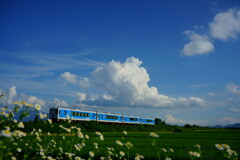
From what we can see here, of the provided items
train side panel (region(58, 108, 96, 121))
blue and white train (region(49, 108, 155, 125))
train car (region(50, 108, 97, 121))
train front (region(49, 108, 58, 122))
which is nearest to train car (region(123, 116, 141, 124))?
blue and white train (region(49, 108, 155, 125))

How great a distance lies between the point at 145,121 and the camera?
169ft

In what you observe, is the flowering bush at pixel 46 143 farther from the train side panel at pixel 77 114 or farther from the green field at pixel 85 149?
the train side panel at pixel 77 114

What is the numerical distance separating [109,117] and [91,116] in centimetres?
557

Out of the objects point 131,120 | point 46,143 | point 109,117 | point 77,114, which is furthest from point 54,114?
point 46,143

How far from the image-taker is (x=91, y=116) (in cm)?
3456

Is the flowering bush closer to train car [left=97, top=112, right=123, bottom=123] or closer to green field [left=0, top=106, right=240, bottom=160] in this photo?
green field [left=0, top=106, right=240, bottom=160]

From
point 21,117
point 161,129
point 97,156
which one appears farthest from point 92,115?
point 21,117

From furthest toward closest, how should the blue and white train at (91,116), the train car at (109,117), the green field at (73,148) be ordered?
the train car at (109,117) < the blue and white train at (91,116) < the green field at (73,148)

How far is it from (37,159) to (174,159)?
3.51 metres

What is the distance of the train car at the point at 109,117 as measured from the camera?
121ft

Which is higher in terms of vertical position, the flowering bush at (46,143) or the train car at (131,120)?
the flowering bush at (46,143)

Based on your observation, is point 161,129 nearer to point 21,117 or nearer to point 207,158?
point 207,158

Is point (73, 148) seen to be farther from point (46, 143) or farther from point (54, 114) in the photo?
point (54, 114)

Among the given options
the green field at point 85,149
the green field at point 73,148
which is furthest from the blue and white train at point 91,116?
the green field at point 73,148
